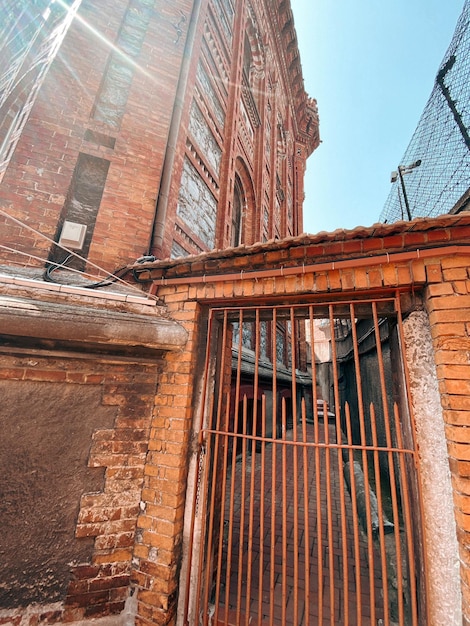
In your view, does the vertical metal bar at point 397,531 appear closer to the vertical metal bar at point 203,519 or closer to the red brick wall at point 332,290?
the red brick wall at point 332,290

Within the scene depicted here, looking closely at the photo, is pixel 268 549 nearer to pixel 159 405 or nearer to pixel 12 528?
pixel 159 405

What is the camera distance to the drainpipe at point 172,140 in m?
4.45

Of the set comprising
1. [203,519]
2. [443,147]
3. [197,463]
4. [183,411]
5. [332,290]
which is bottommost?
[203,519]

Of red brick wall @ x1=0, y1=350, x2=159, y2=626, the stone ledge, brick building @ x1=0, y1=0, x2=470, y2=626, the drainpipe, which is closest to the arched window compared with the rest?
the drainpipe

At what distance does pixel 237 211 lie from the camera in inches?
389

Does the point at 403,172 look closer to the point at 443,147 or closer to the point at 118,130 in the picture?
the point at 443,147

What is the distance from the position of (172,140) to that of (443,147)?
5238mm

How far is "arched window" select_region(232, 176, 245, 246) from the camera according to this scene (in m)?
9.66

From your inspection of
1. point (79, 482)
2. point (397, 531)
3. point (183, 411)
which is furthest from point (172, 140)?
point (397, 531)

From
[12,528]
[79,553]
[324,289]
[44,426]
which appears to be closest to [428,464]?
[324,289]

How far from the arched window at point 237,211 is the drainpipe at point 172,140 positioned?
4.03m

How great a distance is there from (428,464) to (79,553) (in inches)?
119

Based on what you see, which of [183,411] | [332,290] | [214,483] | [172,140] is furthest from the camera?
[172,140]

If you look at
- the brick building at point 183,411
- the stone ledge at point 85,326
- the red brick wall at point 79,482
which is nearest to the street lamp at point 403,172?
the brick building at point 183,411
